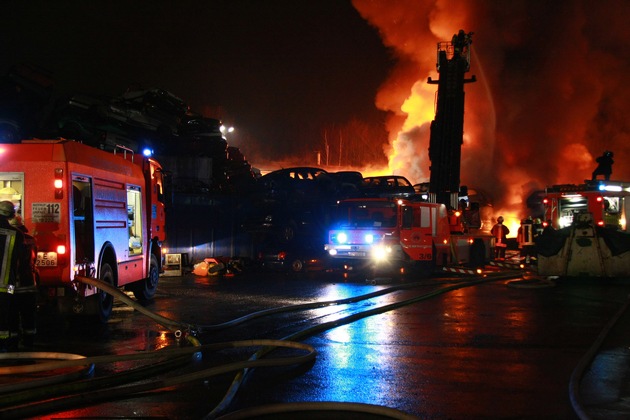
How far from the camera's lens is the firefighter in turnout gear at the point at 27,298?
24.9 ft

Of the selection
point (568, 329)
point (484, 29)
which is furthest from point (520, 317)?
point (484, 29)

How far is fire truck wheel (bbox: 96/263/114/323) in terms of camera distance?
9703 millimetres

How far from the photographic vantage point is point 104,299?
10.0m

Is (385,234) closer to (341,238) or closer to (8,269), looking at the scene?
(341,238)

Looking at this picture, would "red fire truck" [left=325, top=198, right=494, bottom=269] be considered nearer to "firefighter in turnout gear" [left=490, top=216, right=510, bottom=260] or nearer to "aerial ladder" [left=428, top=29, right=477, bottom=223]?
"aerial ladder" [left=428, top=29, right=477, bottom=223]

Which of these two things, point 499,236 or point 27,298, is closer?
point 27,298

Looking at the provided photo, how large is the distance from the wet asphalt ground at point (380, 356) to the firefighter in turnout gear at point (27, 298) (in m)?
0.36

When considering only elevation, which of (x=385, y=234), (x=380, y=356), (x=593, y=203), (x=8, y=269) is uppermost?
(x=593, y=203)

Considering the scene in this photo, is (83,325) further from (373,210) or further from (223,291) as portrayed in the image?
(373,210)

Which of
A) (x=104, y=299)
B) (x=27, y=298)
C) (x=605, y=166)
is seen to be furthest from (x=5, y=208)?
(x=605, y=166)

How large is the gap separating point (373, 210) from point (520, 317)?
7.40 m

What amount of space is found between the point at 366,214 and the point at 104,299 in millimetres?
8913

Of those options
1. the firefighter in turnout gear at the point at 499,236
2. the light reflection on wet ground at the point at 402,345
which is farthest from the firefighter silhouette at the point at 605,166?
the light reflection on wet ground at the point at 402,345

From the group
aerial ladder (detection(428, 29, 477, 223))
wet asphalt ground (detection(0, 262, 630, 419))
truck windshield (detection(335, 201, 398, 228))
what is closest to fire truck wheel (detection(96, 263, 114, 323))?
wet asphalt ground (detection(0, 262, 630, 419))
